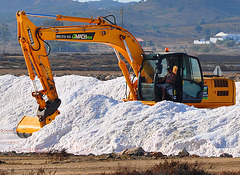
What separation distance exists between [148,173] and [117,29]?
8871 mm

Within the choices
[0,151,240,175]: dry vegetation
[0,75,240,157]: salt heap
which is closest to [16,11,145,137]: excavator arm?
[0,75,240,157]: salt heap

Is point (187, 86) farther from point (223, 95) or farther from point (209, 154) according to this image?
point (209, 154)

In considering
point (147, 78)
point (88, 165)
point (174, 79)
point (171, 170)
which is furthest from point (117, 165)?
point (147, 78)

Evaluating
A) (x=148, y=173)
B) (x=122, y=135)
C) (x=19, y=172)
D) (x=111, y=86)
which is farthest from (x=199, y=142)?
(x=111, y=86)

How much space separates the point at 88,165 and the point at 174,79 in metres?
6.97

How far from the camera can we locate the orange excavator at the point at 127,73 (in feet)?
51.2

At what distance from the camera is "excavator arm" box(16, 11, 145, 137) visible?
15.3 m

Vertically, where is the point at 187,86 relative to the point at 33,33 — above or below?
below

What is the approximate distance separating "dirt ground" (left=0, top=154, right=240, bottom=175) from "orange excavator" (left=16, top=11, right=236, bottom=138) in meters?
→ 4.17

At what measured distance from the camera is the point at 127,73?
17656 millimetres

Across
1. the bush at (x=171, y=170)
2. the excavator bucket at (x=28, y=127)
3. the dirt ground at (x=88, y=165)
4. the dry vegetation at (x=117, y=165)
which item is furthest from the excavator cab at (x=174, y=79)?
the bush at (x=171, y=170)

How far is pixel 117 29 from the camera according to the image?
1702 centimetres

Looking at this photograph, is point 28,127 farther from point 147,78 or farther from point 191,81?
point 191,81

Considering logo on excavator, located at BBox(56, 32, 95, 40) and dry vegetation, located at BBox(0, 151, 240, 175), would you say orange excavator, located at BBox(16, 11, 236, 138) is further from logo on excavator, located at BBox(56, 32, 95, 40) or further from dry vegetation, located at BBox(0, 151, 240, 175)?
dry vegetation, located at BBox(0, 151, 240, 175)
